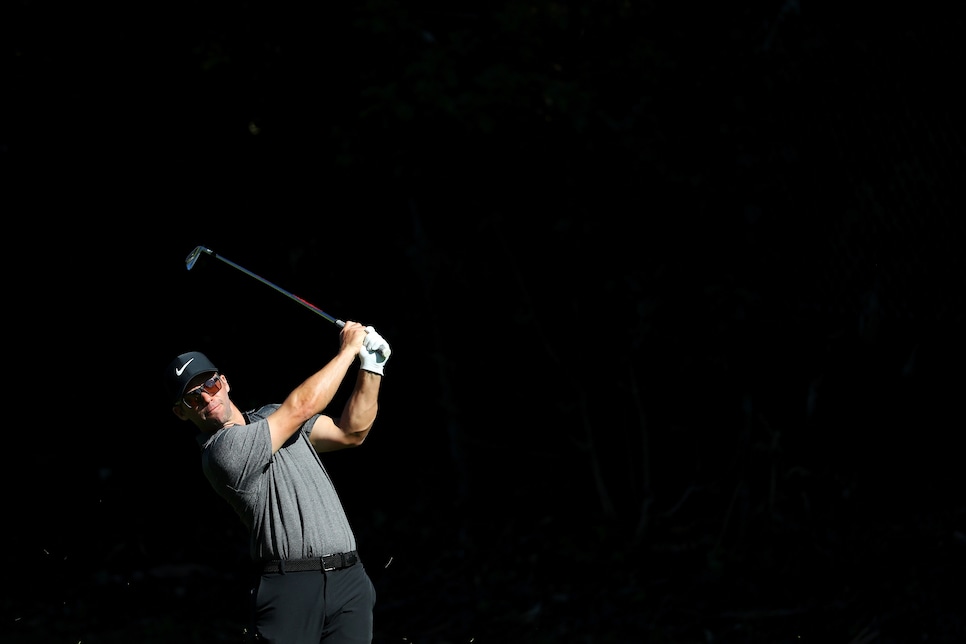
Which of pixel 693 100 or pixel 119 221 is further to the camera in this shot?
pixel 119 221

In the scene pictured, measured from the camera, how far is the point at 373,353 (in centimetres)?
468

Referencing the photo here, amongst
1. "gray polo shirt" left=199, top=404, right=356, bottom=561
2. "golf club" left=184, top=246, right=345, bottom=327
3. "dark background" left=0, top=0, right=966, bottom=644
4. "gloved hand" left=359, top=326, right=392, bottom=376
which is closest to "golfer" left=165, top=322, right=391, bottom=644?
"gray polo shirt" left=199, top=404, right=356, bottom=561

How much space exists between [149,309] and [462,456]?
9.37 feet

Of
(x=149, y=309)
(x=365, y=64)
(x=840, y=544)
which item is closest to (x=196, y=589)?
(x=149, y=309)

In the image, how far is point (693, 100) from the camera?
26.3 ft

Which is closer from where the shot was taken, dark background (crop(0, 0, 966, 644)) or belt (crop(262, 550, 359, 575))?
belt (crop(262, 550, 359, 575))

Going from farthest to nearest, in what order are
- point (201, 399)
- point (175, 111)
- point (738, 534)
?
point (175, 111) → point (738, 534) → point (201, 399)

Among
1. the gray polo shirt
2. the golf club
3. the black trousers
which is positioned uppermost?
the golf club

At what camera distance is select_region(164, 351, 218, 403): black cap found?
433cm

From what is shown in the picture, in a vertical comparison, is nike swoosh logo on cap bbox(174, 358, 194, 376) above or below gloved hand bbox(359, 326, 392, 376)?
above

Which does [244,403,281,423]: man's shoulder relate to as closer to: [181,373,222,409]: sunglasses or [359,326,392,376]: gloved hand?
[181,373,222,409]: sunglasses

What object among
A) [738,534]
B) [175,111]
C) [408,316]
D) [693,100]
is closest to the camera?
[693,100]

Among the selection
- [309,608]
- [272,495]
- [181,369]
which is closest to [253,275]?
[181,369]

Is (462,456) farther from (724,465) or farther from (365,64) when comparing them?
(365,64)
